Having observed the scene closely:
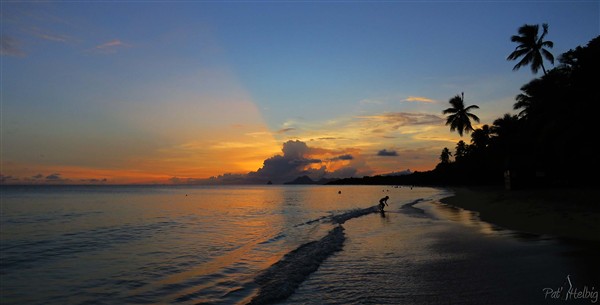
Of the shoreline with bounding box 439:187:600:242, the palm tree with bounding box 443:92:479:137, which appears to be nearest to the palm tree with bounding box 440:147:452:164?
the palm tree with bounding box 443:92:479:137

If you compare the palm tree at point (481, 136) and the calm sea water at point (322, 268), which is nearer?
the calm sea water at point (322, 268)

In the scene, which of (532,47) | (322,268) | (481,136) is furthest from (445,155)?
(322,268)

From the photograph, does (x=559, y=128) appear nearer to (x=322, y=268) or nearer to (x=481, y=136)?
(x=322, y=268)

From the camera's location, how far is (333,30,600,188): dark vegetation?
27.3m

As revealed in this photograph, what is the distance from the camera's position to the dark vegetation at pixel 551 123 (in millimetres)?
27312

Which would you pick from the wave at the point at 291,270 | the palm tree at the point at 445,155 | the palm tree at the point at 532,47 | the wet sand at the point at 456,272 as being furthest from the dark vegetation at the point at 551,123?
the palm tree at the point at 445,155

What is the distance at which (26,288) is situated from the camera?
1092 centimetres
